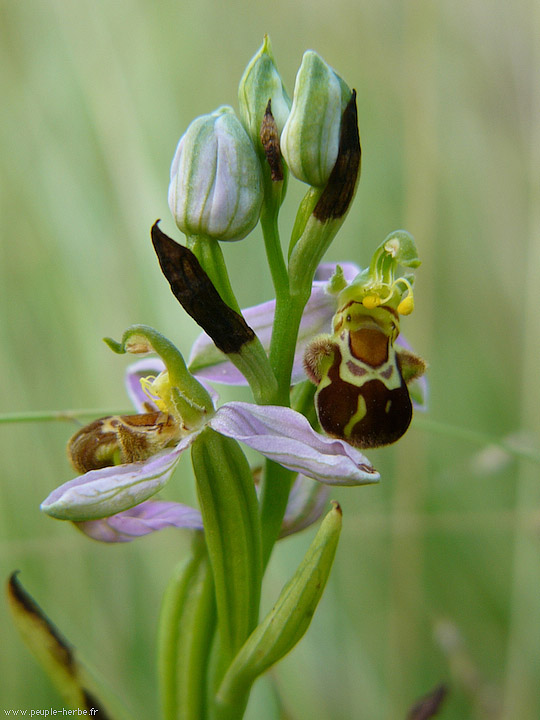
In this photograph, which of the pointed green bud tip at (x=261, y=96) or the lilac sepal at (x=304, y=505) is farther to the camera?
the lilac sepal at (x=304, y=505)

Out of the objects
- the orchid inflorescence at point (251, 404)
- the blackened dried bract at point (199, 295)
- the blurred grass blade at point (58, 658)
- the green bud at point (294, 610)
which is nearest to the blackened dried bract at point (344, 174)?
the orchid inflorescence at point (251, 404)

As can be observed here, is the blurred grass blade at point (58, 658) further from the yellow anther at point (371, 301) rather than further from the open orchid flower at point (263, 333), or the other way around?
the yellow anther at point (371, 301)

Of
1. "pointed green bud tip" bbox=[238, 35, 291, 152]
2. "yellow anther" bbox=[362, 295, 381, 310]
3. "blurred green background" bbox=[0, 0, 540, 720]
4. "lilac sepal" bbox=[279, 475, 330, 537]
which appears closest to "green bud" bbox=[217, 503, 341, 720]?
"lilac sepal" bbox=[279, 475, 330, 537]

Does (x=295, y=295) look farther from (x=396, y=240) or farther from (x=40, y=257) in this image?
(x=40, y=257)

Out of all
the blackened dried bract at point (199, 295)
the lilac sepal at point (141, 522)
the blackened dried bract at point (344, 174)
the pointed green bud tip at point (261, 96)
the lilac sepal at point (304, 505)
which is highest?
the pointed green bud tip at point (261, 96)

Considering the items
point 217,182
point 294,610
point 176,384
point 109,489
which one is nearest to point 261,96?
point 217,182

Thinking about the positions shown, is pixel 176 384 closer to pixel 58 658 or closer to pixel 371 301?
pixel 371 301

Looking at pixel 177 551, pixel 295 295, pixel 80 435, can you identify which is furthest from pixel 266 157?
pixel 177 551

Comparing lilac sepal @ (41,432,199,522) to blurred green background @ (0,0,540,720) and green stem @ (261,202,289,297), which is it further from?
blurred green background @ (0,0,540,720)
